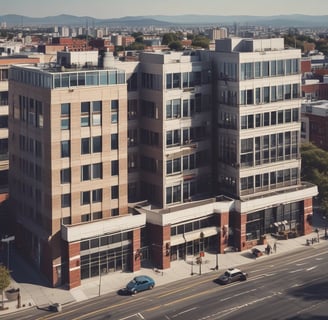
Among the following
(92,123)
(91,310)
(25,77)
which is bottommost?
(91,310)

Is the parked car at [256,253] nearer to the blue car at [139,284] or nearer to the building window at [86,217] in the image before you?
the blue car at [139,284]

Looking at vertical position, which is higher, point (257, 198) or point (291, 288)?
point (257, 198)

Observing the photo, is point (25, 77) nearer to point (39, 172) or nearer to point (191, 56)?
point (39, 172)

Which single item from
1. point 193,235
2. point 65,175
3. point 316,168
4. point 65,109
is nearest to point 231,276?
point 193,235

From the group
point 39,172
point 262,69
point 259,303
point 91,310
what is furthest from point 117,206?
point 262,69

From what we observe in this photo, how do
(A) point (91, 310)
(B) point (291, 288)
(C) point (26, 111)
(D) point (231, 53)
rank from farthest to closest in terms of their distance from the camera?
(D) point (231, 53)
(C) point (26, 111)
(B) point (291, 288)
(A) point (91, 310)

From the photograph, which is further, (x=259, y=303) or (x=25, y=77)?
(x=25, y=77)
